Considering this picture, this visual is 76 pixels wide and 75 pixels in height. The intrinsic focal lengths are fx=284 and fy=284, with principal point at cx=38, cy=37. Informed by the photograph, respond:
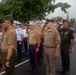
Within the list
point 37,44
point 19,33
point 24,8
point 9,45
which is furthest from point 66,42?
point 24,8

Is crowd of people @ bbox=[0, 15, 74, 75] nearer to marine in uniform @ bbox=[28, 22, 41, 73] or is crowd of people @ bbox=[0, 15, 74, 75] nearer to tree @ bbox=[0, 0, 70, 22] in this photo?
marine in uniform @ bbox=[28, 22, 41, 73]

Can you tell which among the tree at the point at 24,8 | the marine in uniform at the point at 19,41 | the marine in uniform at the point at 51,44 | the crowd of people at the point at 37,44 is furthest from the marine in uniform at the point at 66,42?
the tree at the point at 24,8

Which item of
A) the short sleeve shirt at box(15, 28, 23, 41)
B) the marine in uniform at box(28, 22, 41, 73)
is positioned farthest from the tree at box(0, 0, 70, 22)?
the marine in uniform at box(28, 22, 41, 73)

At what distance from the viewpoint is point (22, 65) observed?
11.2 metres

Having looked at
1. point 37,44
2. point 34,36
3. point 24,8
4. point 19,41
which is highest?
point 24,8

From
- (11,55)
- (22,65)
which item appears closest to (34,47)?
(22,65)

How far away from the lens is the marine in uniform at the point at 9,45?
6.03 m

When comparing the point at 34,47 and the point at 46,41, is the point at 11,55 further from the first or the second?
the point at 34,47

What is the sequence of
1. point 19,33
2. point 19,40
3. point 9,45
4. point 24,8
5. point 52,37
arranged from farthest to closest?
1. point 24,8
2. point 19,33
3. point 19,40
4. point 52,37
5. point 9,45

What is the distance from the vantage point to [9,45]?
19.8ft

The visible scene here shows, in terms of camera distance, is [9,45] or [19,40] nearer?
[9,45]

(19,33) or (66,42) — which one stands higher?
(19,33)

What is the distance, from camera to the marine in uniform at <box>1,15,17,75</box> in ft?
19.8

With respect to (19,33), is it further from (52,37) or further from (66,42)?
(52,37)
